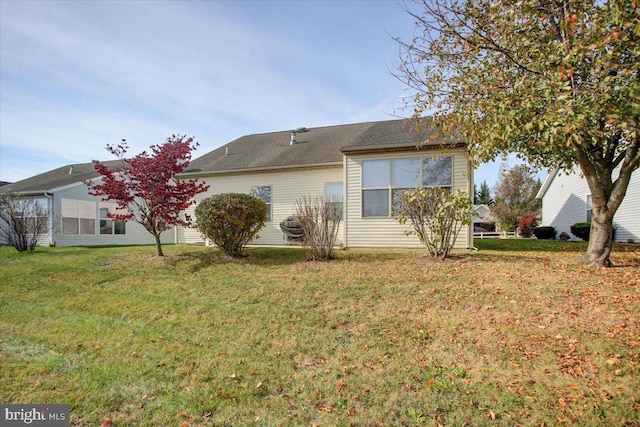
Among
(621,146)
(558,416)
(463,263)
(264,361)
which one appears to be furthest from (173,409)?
(621,146)

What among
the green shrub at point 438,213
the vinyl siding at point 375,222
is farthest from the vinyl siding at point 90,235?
the green shrub at point 438,213

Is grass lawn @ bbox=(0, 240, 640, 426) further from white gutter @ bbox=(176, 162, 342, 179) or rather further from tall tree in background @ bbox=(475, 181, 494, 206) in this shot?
tall tree in background @ bbox=(475, 181, 494, 206)

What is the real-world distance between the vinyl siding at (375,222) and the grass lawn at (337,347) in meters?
3.30

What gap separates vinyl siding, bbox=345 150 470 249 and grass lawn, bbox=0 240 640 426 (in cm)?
330

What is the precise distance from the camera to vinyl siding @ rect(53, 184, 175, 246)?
1570cm

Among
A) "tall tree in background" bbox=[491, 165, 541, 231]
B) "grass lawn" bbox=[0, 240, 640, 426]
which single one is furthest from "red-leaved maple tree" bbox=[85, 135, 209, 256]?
"tall tree in background" bbox=[491, 165, 541, 231]

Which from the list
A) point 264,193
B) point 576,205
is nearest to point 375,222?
point 264,193

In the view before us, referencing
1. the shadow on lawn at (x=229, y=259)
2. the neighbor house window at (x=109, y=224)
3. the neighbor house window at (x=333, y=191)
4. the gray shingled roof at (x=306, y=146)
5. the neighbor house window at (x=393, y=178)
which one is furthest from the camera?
the neighbor house window at (x=109, y=224)

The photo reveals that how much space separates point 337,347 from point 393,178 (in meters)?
7.41

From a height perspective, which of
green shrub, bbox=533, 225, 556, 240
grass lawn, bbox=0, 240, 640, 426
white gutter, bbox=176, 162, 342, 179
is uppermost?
white gutter, bbox=176, 162, 342, 179

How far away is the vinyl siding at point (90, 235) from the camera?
51.5 feet

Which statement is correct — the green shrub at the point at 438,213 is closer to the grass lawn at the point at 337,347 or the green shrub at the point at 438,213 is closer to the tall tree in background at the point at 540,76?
the grass lawn at the point at 337,347

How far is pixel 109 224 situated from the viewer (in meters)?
17.9

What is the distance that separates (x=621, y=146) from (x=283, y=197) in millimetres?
10224
